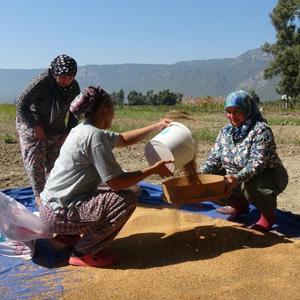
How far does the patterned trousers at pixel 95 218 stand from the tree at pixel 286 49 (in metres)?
30.1

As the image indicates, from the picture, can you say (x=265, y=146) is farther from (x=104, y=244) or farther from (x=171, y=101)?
(x=171, y=101)

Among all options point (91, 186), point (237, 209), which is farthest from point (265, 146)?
point (91, 186)

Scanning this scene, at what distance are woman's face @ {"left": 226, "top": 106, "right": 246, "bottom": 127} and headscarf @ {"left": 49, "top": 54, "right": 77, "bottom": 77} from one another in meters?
1.24

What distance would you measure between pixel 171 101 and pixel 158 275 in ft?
175

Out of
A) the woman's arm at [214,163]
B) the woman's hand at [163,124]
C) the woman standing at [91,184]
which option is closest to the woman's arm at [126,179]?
the woman standing at [91,184]

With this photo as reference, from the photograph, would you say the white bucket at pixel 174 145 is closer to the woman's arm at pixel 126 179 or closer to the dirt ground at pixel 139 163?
the woman's arm at pixel 126 179

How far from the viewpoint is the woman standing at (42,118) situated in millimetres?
3889

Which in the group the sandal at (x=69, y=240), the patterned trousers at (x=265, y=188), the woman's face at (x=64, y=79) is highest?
the woman's face at (x=64, y=79)

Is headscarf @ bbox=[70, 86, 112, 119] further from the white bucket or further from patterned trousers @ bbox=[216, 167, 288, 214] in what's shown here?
patterned trousers @ bbox=[216, 167, 288, 214]

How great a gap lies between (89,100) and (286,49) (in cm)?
3147

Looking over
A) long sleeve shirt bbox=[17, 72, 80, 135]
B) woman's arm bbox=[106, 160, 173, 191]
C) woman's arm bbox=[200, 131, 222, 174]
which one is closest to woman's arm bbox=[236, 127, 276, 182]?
woman's arm bbox=[200, 131, 222, 174]

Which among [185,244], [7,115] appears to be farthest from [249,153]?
[7,115]

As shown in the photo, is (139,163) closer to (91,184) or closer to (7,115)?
(91,184)

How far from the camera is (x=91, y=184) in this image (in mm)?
2895
